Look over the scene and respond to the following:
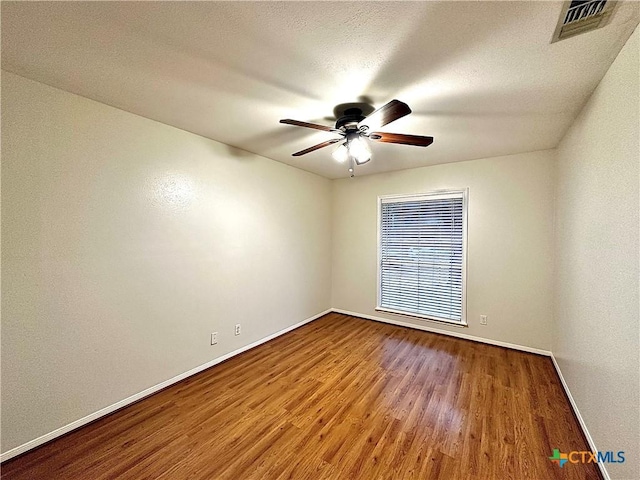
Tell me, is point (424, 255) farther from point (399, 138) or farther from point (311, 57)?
point (311, 57)

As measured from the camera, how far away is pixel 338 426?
1.88 meters

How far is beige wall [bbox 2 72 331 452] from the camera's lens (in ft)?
5.32

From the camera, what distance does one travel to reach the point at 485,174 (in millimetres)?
3252

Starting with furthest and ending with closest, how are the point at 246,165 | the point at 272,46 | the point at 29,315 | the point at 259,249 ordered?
the point at 259,249 < the point at 246,165 < the point at 29,315 < the point at 272,46

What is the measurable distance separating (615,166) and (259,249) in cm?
312

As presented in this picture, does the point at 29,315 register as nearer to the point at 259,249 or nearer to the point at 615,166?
the point at 259,249

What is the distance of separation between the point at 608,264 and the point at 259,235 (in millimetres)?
3058

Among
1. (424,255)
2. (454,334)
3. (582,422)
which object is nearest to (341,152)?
(424,255)

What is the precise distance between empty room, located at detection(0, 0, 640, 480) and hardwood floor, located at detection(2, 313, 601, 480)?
2 cm

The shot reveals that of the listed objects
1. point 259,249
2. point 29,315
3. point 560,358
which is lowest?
point 560,358

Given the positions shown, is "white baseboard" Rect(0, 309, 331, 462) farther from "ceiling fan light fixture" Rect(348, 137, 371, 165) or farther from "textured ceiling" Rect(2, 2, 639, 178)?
"ceiling fan light fixture" Rect(348, 137, 371, 165)

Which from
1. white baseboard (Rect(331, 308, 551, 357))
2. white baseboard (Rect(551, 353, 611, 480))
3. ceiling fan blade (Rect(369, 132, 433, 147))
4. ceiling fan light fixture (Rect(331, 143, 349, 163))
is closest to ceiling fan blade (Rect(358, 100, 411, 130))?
ceiling fan blade (Rect(369, 132, 433, 147))

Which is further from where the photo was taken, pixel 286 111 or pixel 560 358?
pixel 560 358

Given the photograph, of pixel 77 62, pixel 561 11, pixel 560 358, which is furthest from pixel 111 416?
pixel 560 358
